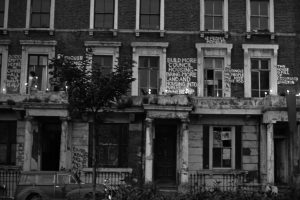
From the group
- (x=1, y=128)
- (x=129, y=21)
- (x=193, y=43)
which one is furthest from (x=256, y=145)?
(x=1, y=128)

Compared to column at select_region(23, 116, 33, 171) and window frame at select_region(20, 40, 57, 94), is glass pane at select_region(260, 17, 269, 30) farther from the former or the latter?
column at select_region(23, 116, 33, 171)

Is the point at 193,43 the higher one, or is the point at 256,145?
the point at 193,43

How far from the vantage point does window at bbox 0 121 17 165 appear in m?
26.0

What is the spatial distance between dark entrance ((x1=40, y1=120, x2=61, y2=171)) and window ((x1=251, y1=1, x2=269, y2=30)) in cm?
1150

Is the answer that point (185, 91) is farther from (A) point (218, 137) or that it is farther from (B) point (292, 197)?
(B) point (292, 197)

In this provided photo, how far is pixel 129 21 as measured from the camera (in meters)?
26.9

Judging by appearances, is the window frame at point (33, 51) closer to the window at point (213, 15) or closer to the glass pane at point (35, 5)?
the glass pane at point (35, 5)

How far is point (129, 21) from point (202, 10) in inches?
153

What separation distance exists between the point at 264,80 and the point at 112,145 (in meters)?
8.55

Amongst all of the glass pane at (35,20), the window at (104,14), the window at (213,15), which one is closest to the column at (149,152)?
the window at (104,14)

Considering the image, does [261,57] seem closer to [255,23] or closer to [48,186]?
[255,23]

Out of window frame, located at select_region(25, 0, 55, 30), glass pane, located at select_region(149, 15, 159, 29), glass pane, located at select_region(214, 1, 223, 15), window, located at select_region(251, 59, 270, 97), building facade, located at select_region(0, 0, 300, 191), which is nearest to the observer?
A: building facade, located at select_region(0, 0, 300, 191)

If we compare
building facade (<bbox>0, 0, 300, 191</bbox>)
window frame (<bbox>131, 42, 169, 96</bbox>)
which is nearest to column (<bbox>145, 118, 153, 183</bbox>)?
building facade (<bbox>0, 0, 300, 191</bbox>)

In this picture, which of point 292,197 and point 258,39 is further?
point 258,39
